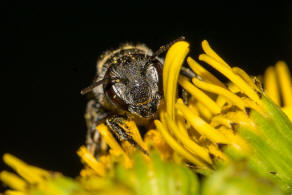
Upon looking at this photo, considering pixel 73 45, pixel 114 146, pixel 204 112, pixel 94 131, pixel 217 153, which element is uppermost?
pixel 73 45

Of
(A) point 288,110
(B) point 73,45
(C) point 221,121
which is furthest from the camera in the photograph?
(B) point 73,45

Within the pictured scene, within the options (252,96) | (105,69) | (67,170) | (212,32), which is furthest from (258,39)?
(252,96)

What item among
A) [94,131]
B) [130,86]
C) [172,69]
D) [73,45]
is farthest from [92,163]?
[73,45]

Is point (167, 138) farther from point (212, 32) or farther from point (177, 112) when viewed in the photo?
point (212, 32)

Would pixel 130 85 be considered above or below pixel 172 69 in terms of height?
above

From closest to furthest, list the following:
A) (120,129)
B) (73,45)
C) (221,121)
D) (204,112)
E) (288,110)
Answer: (221,121) → (120,129) → (204,112) → (288,110) → (73,45)

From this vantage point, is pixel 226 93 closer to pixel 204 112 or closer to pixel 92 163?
pixel 204 112

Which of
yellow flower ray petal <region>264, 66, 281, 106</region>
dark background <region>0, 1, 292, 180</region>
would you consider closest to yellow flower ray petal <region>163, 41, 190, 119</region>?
yellow flower ray petal <region>264, 66, 281, 106</region>
